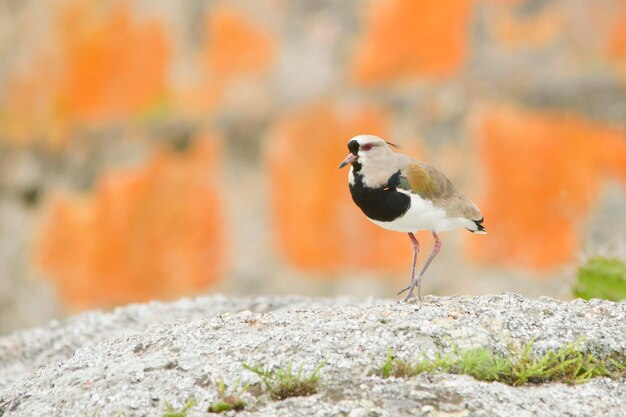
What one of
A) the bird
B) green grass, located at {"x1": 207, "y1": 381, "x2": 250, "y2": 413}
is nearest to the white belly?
the bird

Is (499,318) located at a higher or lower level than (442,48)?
lower

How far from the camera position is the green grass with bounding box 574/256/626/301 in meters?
3.40

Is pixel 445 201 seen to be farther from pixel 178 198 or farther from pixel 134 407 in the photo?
pixel 178 198

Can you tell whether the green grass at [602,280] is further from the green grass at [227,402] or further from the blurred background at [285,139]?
the green grass at [227,402]

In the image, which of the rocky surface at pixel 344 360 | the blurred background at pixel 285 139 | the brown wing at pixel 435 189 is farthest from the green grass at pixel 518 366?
the blurred background at pixel 285 139

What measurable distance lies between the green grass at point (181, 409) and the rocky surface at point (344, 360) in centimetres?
1

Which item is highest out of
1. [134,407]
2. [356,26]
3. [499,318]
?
[356,26]

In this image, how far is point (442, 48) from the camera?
4086 millimetres

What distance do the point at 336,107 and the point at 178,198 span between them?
77 cm

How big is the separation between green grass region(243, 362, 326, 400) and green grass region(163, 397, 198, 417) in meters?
0.15

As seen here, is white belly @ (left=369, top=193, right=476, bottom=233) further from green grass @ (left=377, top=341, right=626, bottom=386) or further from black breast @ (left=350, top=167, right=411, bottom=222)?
green grass @ (left=377, top=341, right=626, bottom=386)

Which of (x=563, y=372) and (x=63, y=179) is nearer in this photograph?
(x=563, y=372)

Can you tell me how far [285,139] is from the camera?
169 inches

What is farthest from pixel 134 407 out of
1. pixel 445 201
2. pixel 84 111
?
pixel 84 111
